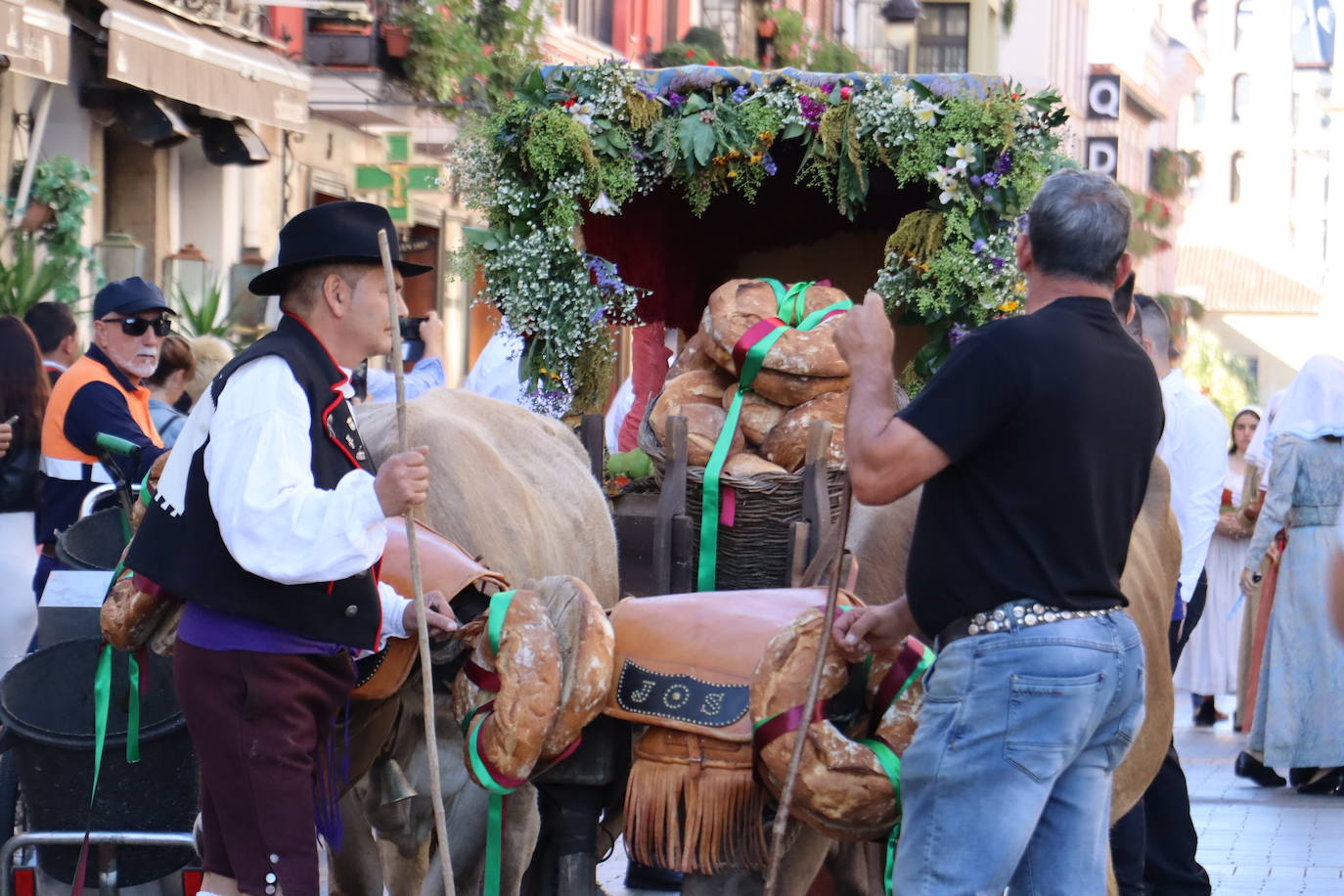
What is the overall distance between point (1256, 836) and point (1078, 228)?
195 inches

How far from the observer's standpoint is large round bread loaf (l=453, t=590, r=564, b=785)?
373 centimetres

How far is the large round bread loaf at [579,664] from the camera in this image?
3.79 metres

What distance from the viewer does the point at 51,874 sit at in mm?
5055

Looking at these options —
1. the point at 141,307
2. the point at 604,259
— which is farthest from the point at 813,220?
the point at 141,307

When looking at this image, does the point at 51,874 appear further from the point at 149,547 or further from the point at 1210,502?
the point at 1210,502

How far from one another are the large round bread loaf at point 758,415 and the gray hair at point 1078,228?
2.38 meters

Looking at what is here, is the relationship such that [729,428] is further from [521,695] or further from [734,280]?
[521,695]

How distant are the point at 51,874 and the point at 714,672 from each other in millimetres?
2214

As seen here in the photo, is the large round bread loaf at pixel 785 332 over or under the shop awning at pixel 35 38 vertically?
under

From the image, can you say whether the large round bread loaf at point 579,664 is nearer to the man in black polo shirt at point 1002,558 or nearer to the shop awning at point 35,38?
the man in black polo shirt at point 1002,558

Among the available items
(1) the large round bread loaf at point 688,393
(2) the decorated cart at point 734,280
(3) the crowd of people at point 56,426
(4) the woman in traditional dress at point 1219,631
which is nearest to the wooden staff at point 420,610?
(2) the decorated cart at point 734,280

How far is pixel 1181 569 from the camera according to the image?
6.35 meters

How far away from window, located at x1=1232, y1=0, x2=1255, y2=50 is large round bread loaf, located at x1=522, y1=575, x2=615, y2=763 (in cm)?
7226

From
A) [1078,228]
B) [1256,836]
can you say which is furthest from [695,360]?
[1256,836]
